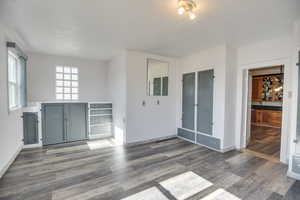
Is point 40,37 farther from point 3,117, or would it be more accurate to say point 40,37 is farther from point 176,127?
point 176,127

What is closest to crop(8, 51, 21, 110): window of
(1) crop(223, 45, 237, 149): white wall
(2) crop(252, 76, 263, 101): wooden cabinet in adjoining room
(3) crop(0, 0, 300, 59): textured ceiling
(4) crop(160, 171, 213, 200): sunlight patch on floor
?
(3) crop(0, 0, 300, 59): textured ceiling

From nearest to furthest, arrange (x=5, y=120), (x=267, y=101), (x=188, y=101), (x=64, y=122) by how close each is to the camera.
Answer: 1. (x=5, y=120)
2. (x=64, y=122)
3. (x=188, y=101)
4. (x=267, y=101)

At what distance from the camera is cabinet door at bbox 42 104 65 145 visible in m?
3.75

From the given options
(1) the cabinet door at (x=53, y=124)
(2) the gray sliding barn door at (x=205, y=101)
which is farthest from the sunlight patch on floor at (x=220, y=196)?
(1) the cabinet door at (x=53, y=124)

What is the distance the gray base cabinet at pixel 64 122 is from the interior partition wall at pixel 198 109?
2.94 meters

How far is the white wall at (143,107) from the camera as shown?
3.85m

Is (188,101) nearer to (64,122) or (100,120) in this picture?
(100,120)

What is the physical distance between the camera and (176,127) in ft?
15.5

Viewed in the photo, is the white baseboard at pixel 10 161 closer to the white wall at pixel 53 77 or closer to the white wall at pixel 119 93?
the white wall at pixel 53 77

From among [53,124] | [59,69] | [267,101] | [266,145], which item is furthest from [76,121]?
[267,101]

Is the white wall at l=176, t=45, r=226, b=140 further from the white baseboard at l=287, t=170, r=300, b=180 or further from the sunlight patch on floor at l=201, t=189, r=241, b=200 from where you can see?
the sunlight patch on floor at l=201, t=189, r=241, b=200

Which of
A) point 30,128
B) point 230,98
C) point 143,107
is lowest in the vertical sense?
point 30,128

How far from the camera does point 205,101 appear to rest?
3793 millimetres

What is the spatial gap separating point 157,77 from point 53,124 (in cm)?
312
